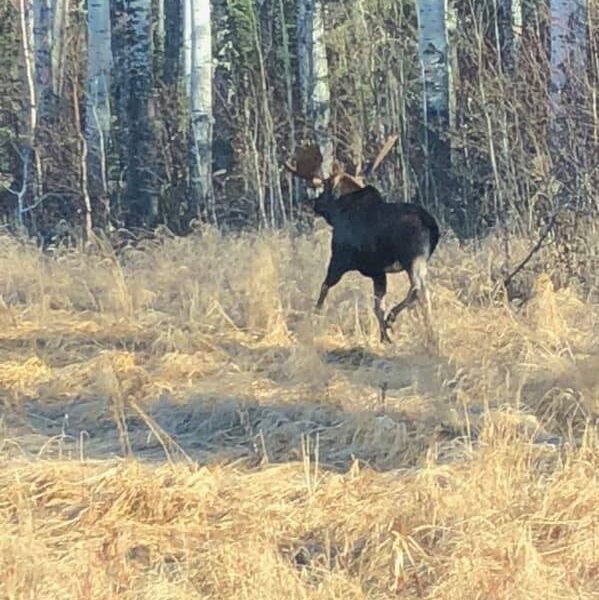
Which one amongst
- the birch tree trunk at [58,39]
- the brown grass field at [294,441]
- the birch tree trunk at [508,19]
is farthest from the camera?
the birch tree trunk at [58,39]

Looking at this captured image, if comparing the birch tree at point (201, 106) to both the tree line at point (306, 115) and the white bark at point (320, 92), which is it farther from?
the white bark at point (320, 92)

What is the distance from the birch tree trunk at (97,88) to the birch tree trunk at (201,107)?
1.13 m

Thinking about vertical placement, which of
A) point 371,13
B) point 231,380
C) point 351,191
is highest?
point 371,13

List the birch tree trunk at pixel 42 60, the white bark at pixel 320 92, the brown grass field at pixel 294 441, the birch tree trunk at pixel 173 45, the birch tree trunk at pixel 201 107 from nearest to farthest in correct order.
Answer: the brown grass field at pixel 294 441
the birch tree trunk at pixel 201 107
the white bark at pixel 320 92
the birch tree trunk at pixel 42 60
the birch tree trunk at pixel 173 45

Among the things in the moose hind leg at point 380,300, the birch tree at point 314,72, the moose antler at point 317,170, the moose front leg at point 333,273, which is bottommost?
the moose hind leg at point 380,300

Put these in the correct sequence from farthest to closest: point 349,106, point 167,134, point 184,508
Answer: point 167,134, point 349,106, point 184,508

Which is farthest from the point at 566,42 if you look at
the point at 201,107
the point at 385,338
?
the point at 201,107

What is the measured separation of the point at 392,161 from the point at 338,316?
20.6ft

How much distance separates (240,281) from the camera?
10.5m

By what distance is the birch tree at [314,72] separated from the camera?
16.5m

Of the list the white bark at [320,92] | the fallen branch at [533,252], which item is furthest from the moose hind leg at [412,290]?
the white bark at [320,92]

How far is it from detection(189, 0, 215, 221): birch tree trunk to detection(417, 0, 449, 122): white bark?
3179mm

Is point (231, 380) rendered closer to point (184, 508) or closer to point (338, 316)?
point (338, 316)

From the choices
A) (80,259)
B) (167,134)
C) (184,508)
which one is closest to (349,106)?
(167,134)
